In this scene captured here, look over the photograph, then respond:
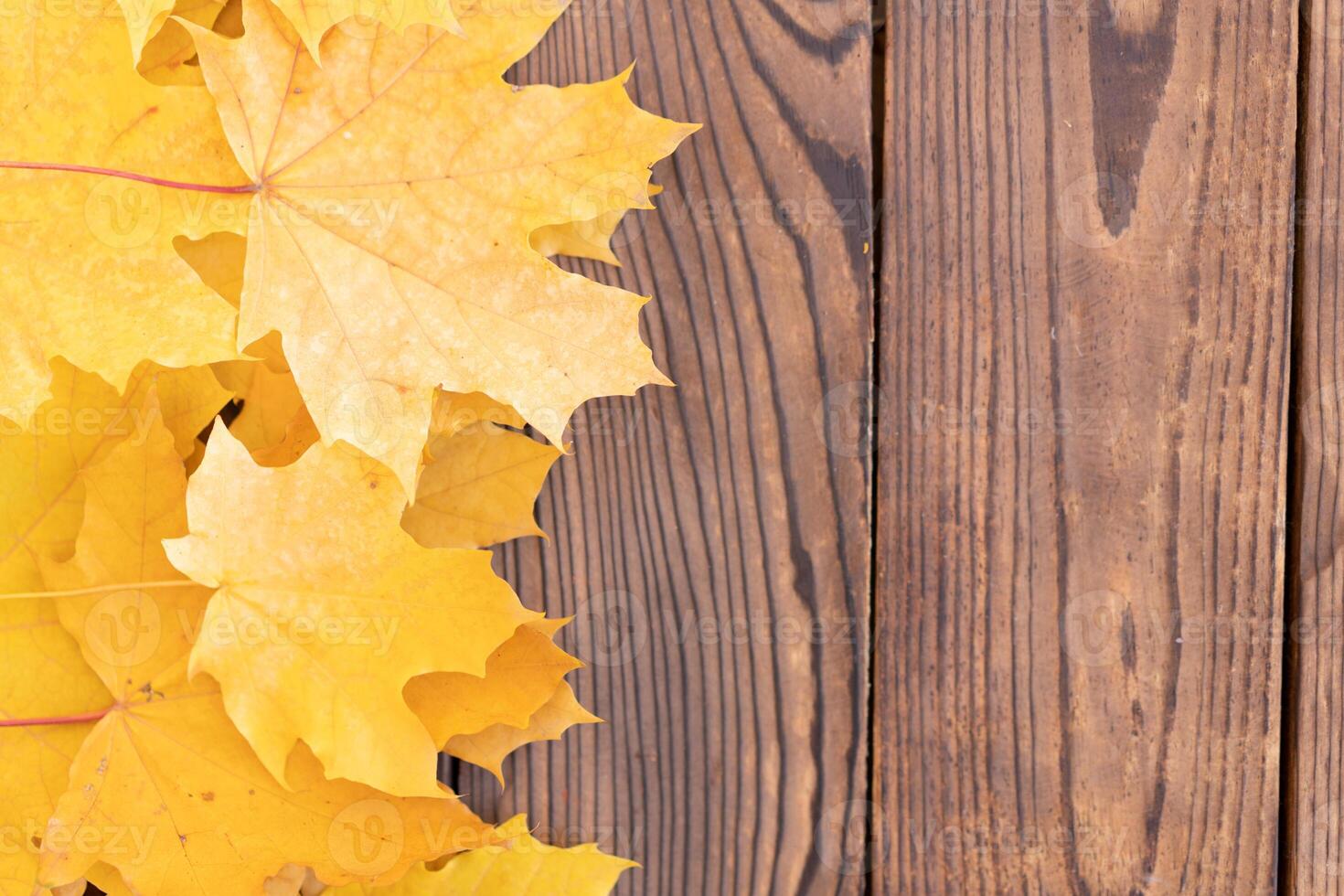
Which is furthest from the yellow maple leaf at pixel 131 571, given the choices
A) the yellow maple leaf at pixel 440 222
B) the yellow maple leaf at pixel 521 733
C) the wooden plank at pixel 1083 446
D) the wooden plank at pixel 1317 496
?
the wooden plank at pixel 1317 496

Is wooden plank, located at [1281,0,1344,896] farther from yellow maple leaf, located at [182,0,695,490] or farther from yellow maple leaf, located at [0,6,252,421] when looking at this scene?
yellow maple leaf, located at [0,6,252,421]

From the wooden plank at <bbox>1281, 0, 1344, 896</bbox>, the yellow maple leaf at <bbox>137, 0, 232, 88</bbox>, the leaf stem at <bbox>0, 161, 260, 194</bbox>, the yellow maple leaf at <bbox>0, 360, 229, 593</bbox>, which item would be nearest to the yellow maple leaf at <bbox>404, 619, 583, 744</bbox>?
the yellow maple leaf at <bbox>0, 360, 229, 593</bbox>

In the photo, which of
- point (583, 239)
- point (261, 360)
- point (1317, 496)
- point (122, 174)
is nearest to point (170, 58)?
point (122, 174)

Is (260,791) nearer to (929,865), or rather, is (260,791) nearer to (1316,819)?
Result: (929,865)

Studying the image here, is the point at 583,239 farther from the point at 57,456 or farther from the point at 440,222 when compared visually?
the point at 57,456

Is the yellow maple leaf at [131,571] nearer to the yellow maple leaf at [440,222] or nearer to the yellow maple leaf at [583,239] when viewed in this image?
the yellow maple leaf at [440,222]

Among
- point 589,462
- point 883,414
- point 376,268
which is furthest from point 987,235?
point 376,268

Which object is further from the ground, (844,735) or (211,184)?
(211,184)
